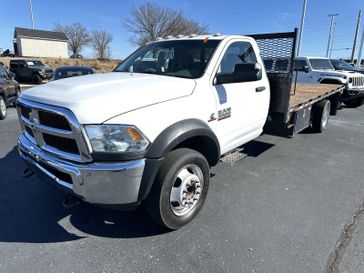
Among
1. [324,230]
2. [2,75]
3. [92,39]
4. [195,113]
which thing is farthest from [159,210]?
[92,39]

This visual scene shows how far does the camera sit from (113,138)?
7.59 ft

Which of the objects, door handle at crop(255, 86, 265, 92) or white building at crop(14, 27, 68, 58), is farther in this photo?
white building at crop(14, 27, 68, 58)

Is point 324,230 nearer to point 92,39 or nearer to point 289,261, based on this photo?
point 289,261

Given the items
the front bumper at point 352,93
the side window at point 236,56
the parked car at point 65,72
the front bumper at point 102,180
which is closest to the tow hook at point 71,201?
the front bumper at point 102,180

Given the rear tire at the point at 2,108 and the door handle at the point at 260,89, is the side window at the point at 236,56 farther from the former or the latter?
the rear tire at the point at 2,108

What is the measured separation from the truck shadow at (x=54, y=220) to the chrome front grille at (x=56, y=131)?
912mm

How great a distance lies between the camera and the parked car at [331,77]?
10089 mm

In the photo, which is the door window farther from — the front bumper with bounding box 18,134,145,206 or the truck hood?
the front bumper with bounding box 18,134,145,206

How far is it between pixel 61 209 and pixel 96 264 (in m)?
1.13

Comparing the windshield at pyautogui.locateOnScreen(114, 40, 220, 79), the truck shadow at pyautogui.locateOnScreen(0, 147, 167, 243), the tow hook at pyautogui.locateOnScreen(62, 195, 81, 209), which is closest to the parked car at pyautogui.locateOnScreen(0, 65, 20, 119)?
the truck shadow at pyautogui.locateOnScreen(0, 147, 167, 243)

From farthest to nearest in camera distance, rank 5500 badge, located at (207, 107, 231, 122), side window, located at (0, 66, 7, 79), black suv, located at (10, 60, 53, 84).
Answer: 1. black suv, located at (10, 60, 53, 84)
2. side window, located at (0, 66, 7, 79)
3. 5500 badge, located at (207, 107, 231, 122)

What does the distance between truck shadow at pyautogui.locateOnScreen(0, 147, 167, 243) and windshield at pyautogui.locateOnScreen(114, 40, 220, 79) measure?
175 cm

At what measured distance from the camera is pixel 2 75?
9.28m

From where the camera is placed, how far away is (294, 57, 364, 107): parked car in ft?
33.1
